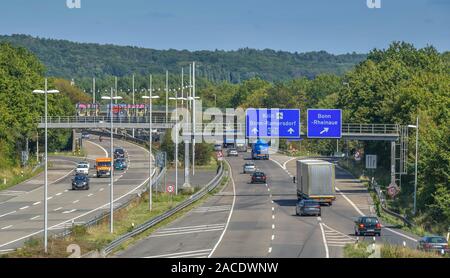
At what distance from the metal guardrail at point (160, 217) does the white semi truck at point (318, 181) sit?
9197 millimetres

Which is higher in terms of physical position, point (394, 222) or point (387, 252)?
point (387, 252)

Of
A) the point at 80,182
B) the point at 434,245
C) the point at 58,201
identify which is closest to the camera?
the point at 434,245

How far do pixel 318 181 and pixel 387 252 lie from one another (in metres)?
40.3

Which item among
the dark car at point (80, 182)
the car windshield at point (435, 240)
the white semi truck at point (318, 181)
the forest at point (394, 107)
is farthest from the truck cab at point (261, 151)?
the car windshield at point (435, 240)

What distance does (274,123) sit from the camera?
10000 cm

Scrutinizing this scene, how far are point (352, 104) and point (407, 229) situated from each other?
66805 mm

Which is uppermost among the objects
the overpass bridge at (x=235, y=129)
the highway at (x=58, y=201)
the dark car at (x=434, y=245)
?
the overpass bridge at (x=235, y=129)

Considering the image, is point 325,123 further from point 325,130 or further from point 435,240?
point 435,240

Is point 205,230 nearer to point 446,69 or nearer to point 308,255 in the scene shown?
point 308,255

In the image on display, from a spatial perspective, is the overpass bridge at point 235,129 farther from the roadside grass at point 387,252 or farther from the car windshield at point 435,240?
the car windshield at point 435,240

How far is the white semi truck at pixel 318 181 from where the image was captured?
83875 mm

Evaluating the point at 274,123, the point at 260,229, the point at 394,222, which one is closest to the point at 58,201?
the point at 274,123

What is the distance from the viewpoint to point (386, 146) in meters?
126
